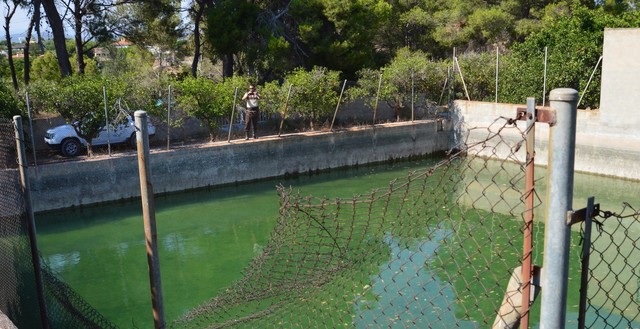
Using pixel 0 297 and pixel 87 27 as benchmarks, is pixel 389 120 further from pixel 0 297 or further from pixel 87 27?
pixel 0 297

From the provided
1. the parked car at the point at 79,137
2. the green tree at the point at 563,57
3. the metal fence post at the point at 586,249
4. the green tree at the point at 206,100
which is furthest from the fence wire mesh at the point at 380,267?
the parked car at the point at 79,137

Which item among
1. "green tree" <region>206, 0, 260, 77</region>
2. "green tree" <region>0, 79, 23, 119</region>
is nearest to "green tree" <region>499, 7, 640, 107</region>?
"green tree" <region>206, 0, 260, 77</region>

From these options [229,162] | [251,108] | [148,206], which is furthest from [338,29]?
[148,206]

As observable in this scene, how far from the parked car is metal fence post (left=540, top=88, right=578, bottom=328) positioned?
1396cm

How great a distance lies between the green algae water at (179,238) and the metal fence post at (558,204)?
6.16 metres

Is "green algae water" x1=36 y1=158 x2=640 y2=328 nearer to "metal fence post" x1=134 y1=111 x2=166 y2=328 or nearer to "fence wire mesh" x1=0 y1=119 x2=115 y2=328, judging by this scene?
"fence wire mesh" x1=0 y1=119 x2=115 y2=328

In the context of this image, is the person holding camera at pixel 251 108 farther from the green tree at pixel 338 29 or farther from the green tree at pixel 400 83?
the green tree at pixel 338 29

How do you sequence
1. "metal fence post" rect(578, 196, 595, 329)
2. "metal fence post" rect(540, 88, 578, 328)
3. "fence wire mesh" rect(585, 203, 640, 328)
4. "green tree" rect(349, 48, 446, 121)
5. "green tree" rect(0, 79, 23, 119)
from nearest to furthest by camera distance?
"metal fence post" rect(540, 88, 578, 328), "metal fence post" rect(578, 196, 595, 329), "fence wire mesh" rect(585, 203, 640, 328), "green tree" rect(0, 79, 23, 119), "green tree" rect(349, 48, 446, 121)

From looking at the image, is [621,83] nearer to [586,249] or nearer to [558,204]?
[586,249]

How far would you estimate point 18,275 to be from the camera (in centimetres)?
653

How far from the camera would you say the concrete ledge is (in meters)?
14.5

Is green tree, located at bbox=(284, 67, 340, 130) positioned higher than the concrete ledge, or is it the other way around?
green tree, located at bbox=(284, 67, 340, 130)

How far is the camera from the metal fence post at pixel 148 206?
4.32 meters

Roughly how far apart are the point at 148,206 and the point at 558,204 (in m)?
3.18
